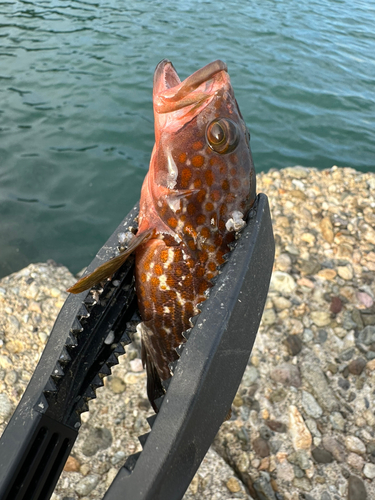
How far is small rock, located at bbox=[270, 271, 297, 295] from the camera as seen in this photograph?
4172mm

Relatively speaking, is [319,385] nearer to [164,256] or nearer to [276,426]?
[276,426]

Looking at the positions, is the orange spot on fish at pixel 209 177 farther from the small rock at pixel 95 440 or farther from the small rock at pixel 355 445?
the small rock at pixel 355 445

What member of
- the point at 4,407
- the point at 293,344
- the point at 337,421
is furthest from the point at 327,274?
the point at 4,407

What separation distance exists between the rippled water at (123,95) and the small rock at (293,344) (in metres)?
2.81

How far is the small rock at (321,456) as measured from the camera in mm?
3008

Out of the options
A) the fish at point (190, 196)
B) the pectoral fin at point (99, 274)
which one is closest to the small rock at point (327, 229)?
the fish at point (190, 196)

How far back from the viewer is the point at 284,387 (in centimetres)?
344

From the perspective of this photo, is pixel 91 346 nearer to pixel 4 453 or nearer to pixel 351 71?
pixel 4 453

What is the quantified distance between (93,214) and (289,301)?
10.9ft

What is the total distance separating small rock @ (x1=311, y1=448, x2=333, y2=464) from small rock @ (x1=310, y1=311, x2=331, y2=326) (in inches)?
47.0

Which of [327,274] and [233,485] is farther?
[327,274]

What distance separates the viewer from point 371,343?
148 inches

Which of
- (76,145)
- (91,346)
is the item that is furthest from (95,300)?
(76,145)

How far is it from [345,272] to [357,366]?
1116mm
